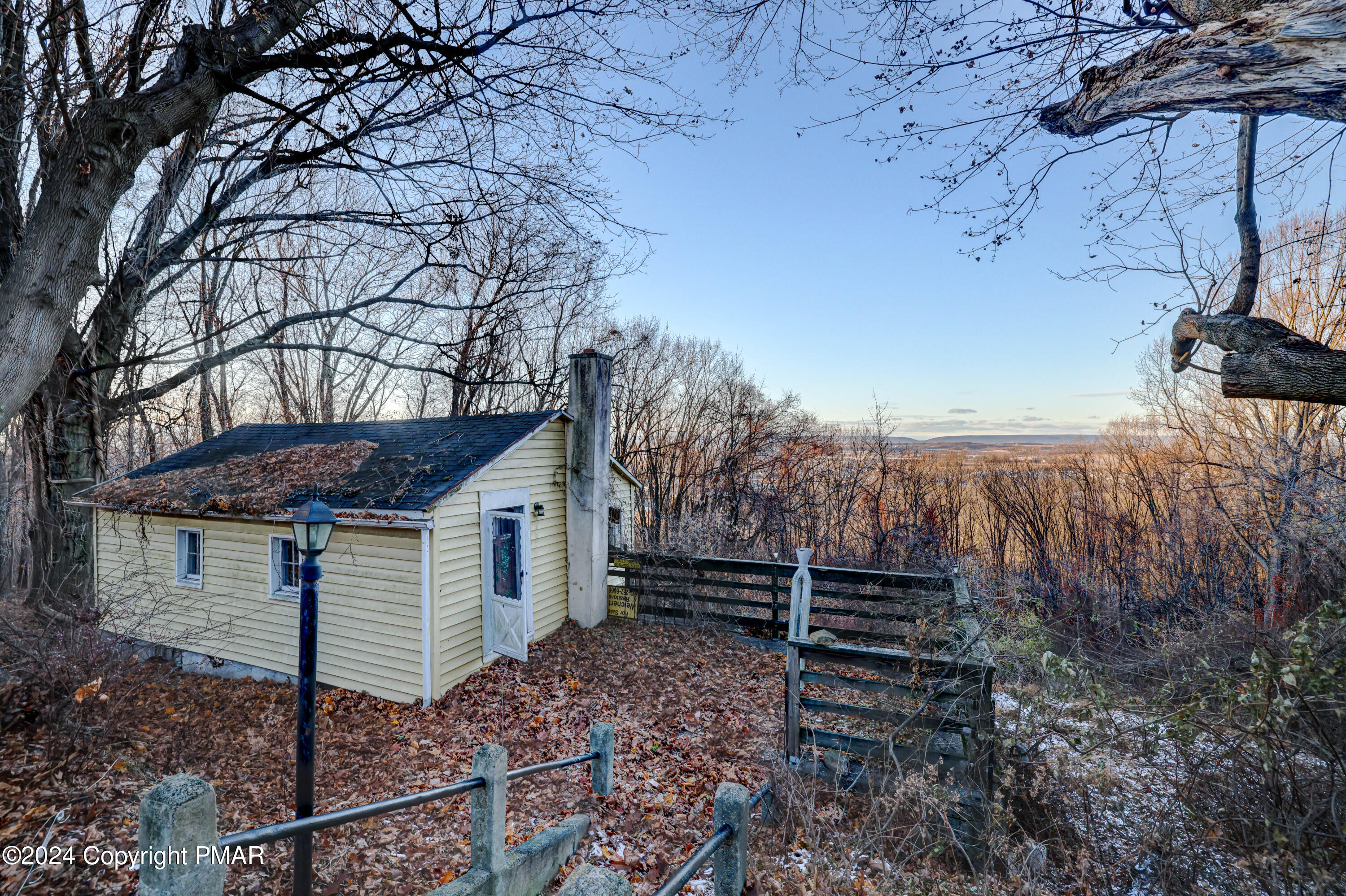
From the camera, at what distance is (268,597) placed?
8641mm

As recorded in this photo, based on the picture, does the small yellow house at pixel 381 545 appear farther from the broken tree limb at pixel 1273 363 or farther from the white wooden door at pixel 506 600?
the broken tree limb at pixel 1273 363

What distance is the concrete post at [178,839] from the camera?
2.00 m

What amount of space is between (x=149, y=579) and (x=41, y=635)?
645 cm

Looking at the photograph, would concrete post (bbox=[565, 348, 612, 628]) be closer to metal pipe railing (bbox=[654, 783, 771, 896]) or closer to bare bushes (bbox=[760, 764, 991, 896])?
bare bushes (bbox=[760, 764, 991, 896])

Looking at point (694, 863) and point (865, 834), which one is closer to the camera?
point (694, 863)

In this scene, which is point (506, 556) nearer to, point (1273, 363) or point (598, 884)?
point (598, 884)

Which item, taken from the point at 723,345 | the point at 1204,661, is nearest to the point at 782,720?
the point at 1204,661

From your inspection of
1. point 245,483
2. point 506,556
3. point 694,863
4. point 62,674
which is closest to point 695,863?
point 694,863

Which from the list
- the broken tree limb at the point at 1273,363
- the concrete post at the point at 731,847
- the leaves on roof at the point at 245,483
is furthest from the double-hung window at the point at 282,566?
the broken tree limb at the point at 1273,363

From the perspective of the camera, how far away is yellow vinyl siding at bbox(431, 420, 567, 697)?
299 inches

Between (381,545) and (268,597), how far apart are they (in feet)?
8.52

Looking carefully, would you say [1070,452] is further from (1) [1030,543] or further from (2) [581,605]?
(2) [581,605]

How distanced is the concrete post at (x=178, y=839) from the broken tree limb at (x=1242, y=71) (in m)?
5.84

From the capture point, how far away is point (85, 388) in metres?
9.44
